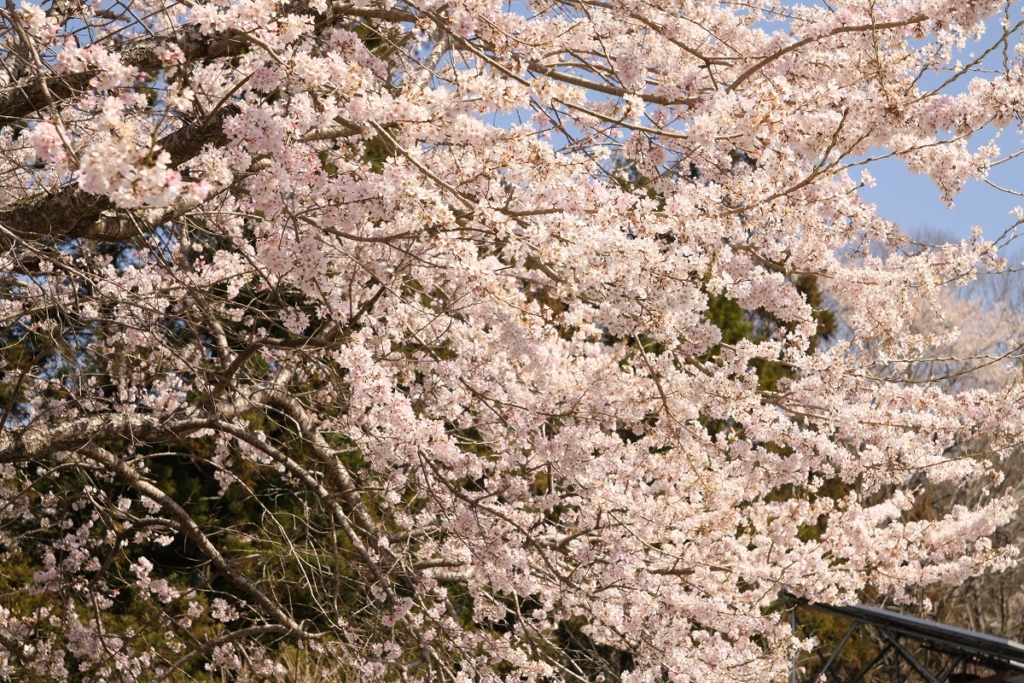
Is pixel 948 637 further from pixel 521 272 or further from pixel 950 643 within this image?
pixel 521 272

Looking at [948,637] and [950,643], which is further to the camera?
[950,643]

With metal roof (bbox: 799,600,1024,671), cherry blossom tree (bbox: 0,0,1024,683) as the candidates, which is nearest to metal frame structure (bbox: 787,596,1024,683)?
metal roof (bbox: 799,600,1024,671)

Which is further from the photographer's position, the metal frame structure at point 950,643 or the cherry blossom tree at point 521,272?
the metal frame structure at point 950,643

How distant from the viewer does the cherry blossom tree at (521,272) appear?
122 inches

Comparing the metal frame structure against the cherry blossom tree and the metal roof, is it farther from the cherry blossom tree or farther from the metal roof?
the cherry blossom tree

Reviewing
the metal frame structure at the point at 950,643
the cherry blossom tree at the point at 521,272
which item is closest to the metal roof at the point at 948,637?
the metal frame structure at the point at 950,643

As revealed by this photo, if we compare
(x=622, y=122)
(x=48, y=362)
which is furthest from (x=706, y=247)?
(x=48, y=362)

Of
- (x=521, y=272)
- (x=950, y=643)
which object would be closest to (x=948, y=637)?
(x=950, y=643)

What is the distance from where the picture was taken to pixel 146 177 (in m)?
1.83

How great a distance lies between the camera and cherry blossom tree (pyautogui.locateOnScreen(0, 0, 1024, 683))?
10.2ft

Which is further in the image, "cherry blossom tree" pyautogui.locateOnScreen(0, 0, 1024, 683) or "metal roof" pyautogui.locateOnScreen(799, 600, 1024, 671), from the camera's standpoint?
"metal roof" pyautogui.locateOnScreen(799, 600, 1024, 671)

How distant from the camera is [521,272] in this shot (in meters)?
5.16

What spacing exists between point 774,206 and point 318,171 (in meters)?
1.85

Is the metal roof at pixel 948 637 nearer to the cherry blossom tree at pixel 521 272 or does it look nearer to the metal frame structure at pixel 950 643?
the metal frame structure at pixel 950 643
